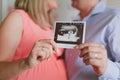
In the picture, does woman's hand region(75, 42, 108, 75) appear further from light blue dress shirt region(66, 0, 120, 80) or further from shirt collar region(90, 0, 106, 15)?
shirt collar region(90, 0, 106, 15)

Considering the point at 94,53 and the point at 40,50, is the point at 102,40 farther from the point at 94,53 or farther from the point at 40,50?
the point at 40,50

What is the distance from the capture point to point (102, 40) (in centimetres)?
104

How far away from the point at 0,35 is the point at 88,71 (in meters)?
0.40

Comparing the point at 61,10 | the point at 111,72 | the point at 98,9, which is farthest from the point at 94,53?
the point at 61,10

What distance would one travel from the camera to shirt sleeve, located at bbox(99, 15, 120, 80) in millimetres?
971

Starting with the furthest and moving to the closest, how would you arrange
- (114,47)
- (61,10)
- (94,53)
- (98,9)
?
(61,10) → (98,9) → (114,47) → (94,53)

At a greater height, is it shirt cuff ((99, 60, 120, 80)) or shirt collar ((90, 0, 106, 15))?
shirt collar ((90, 0, 106, 15))

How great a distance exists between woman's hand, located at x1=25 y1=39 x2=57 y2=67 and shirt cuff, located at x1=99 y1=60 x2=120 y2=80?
0.71 feet

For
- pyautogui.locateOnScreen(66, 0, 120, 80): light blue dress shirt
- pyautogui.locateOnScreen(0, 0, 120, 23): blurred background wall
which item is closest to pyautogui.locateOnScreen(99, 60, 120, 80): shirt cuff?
pyautogui.locateOnScreen(66, 0, 120, 80): light blue dress shirt

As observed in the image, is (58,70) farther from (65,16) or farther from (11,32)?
(65,16)

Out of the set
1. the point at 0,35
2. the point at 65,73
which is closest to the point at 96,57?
the point at 65,73

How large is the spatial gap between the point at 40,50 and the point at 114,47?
0.30m

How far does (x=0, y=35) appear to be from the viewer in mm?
1073

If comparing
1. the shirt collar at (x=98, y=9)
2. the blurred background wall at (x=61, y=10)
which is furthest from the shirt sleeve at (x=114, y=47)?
the blurred background wall at (x=61, y=10)
